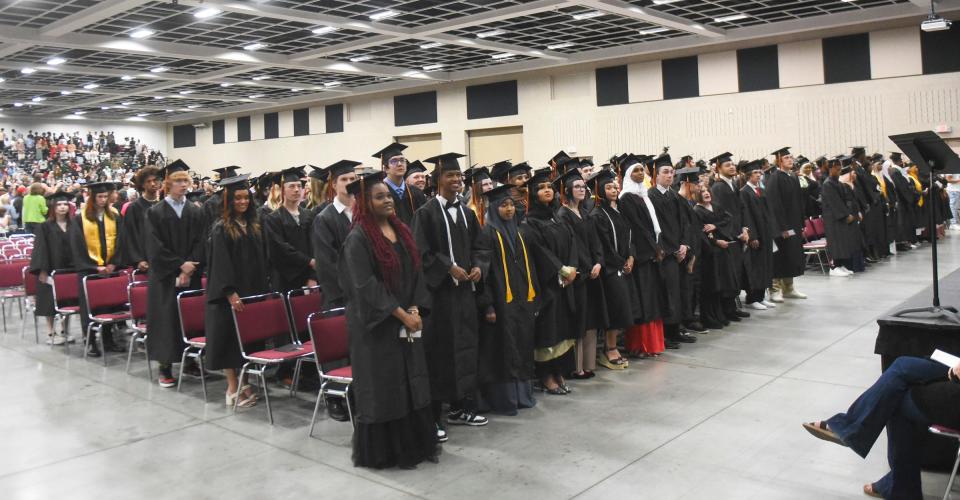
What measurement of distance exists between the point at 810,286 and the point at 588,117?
36.9 feet

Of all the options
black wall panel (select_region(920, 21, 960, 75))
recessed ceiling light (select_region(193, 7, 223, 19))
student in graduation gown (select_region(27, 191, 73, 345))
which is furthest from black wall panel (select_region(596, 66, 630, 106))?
student in graduation gown (select_region(27, 191, 73, 345))

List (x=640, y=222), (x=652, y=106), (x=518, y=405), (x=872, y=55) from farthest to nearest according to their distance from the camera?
1. (x=652, y=106)
2. (x=872, y=55)
3. (x=640, y=222)
4. (x=518, y=405)

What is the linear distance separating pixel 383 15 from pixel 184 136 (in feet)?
70.7

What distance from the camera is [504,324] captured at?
5184 millimetres

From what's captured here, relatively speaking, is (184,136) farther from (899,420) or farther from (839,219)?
(899,420)

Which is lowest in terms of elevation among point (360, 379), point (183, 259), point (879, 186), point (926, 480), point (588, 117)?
point (926, 480)

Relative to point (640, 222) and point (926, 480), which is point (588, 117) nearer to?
point (640, 222)

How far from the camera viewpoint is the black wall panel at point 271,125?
28703 millimetres

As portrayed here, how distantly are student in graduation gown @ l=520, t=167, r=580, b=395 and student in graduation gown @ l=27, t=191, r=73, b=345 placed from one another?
17.9 ft

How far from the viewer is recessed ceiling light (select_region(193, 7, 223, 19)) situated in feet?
44.2

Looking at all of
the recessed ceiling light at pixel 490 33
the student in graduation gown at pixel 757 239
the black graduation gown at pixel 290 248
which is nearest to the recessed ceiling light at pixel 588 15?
the recessed ceiling light at pixel 490 33

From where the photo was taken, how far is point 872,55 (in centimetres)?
1652

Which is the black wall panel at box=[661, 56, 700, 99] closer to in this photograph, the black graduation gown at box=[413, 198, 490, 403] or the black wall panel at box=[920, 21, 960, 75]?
the black wall panel at box=[920, 21, 960, 75]

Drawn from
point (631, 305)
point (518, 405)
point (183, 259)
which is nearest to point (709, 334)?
point (631, 305)
